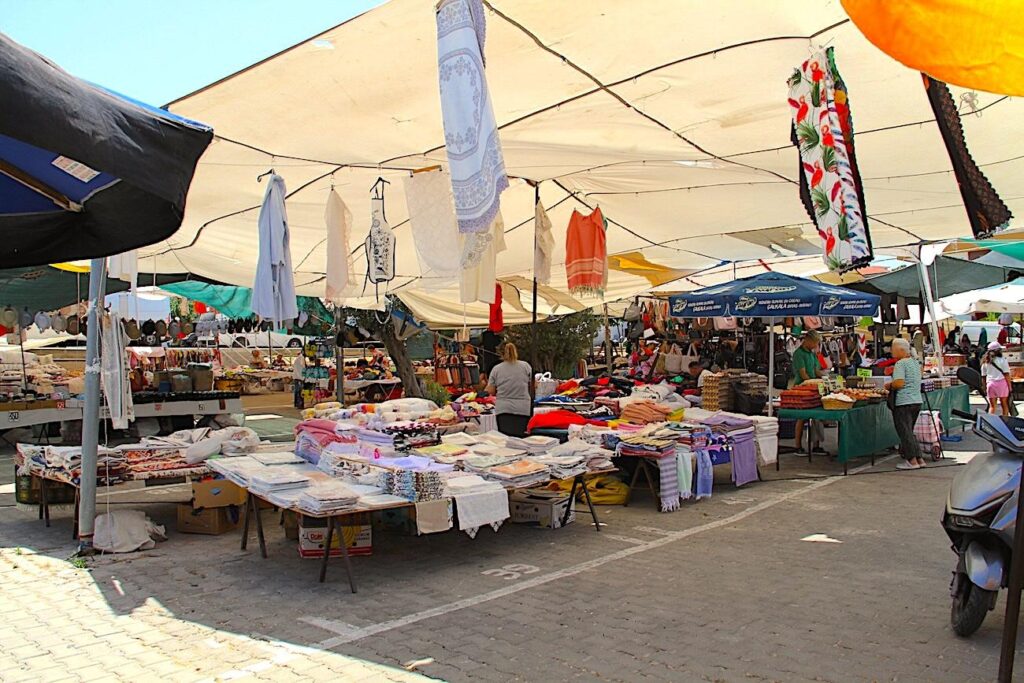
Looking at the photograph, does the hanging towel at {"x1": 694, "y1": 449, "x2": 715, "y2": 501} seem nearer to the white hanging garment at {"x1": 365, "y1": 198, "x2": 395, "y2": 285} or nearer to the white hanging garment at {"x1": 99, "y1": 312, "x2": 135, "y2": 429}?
the white hanging garment at {"x1": 365, "y1": 198, "x2": 395, "y2": 285}

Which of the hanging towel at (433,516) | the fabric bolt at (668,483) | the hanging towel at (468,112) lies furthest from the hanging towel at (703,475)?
the hanging towel at (468,112)

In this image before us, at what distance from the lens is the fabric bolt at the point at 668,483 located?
25.2ft

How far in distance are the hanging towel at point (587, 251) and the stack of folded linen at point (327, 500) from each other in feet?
15.5

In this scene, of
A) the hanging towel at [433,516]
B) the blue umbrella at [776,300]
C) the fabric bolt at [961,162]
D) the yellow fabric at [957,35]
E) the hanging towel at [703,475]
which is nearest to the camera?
the yellow fabric at [957,35]

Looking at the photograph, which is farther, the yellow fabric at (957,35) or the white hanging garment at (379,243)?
the white hanging garment at (379,243)

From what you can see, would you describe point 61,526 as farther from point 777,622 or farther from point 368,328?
point 368,328

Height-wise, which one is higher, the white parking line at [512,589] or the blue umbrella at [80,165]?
the blue umbrella at [80,165]

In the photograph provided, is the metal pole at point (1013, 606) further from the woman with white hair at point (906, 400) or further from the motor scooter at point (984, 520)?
the woman with white hair at point (906, 400)

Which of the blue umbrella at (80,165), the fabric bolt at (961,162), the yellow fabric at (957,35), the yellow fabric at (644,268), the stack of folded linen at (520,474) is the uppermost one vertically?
the yellow fabric at (644,268)

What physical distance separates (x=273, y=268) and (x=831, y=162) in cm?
451

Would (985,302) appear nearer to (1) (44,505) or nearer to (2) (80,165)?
(1) (44,505)

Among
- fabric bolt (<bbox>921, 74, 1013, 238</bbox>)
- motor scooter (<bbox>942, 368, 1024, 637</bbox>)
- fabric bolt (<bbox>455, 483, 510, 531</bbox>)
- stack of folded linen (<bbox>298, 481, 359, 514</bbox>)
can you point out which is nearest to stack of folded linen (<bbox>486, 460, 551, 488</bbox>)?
fabric bolt (<bbox>455, 483, 510, 531</bbox>)

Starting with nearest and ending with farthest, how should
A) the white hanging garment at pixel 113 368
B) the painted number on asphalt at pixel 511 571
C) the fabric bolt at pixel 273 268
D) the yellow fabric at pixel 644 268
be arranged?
1. the painted number on asphalt at pixel 511 571
2. the white hanging garment at pixel 113 368
3. the fabric bolt at pixel 273 268
4. the yellow fabric at pixel 644 268

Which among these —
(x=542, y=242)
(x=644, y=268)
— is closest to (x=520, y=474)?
(x=542, y=242)
